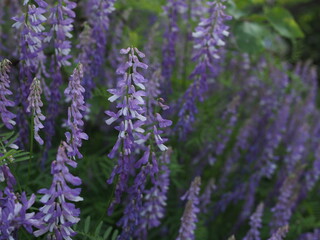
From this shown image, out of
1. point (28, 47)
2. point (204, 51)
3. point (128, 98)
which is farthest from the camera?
point (204, 51)

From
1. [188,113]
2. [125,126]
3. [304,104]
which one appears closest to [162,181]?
[188,113]

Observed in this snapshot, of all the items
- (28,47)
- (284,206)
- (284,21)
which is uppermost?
(284,21)

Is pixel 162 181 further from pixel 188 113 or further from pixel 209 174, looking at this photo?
pixel 209 174

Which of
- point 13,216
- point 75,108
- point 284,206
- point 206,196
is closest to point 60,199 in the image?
point 13,216

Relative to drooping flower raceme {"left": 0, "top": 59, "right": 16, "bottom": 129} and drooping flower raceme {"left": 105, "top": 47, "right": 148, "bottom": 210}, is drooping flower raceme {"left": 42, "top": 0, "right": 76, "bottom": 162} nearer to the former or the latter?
drooping flower raceme {"left": 0, "top": 59, "right": 16, "bottom": 129}

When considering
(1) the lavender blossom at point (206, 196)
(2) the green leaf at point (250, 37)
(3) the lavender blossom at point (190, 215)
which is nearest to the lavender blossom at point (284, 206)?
(1) the lavender blossom at point (206, 196)

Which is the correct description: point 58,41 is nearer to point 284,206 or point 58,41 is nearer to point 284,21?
point 284,206
